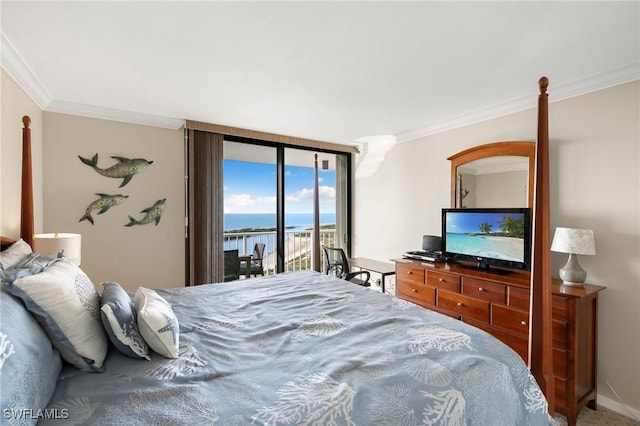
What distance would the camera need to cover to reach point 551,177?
2637mm

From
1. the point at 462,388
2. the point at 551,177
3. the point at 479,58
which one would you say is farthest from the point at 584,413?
the point at 479,58

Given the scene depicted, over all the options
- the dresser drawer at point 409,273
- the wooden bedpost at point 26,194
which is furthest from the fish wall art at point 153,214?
the dresser drawer at point 409,273

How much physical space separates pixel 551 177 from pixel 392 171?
1.96m

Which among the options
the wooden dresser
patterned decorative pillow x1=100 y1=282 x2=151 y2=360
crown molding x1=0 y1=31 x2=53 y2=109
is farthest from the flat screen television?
crown molding x1=0 y1=31 x2=53 y2=109

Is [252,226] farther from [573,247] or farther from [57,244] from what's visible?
[573,247]

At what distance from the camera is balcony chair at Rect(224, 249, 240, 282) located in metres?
3.99

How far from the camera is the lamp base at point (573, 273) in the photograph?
7.51 ft

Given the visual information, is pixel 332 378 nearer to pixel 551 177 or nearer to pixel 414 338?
pixel 414 338

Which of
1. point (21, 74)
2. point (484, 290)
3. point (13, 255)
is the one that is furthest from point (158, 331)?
point (484, 290)

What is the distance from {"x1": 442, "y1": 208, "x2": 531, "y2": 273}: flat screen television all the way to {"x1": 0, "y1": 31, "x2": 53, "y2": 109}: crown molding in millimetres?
3798

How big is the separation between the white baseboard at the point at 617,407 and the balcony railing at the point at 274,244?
→ 11.6ft

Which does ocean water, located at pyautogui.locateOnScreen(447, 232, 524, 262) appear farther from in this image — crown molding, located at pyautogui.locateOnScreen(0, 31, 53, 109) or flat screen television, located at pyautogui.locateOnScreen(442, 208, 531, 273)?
crown molding, located at pyautogui.locateOnScreen(0, 31, 53, 109)

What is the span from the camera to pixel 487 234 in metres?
2.89

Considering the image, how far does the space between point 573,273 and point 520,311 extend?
0.49 meters
